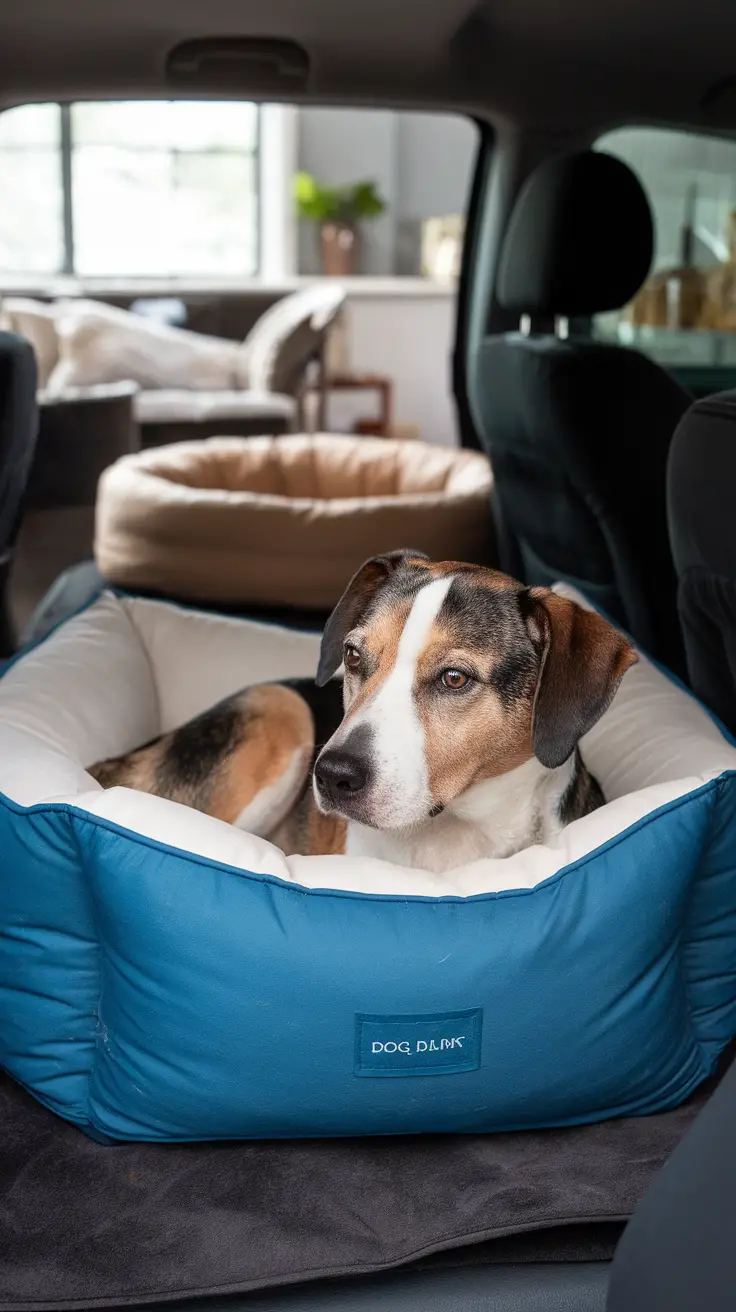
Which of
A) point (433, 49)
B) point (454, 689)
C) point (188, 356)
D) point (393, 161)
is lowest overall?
point (188, 356)

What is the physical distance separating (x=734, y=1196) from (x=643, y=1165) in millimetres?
829

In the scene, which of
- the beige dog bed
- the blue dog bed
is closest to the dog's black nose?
the blue dog bed

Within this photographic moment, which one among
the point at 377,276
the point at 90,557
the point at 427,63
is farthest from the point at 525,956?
the point at 377,276

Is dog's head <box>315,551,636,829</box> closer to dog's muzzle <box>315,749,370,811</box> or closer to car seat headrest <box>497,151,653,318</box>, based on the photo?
dog's muzzle <box>315,749,370,811</box>

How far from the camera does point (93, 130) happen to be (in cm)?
995

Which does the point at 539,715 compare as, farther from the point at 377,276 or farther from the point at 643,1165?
the point at 377,276

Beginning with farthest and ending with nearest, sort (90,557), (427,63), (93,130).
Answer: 1. (93,130)
2. (90,557)
3. (427,63)

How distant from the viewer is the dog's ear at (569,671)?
191 cm

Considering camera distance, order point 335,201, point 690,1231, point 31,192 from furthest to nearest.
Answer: point 31,192 < point 335,201 < point 690,1231

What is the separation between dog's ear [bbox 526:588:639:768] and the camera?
6.28 feet

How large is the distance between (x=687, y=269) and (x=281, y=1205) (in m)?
3.02

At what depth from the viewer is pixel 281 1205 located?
5.70ft

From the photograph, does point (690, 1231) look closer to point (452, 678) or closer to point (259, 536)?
point (452, 678)

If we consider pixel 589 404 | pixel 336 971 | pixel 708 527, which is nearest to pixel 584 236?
pixel 589 404
